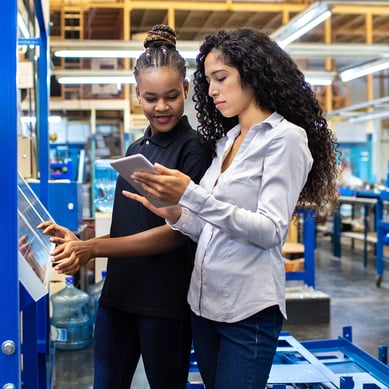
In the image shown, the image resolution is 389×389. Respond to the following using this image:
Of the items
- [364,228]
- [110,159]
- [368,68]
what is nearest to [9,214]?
[110,159]

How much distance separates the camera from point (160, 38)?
156cm

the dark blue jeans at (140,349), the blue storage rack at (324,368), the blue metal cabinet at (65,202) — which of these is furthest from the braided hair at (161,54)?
the blue metal cabinet at (65,202)

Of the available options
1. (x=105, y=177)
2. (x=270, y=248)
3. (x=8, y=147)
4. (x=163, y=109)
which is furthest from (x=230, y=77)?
(x=105, y=177)

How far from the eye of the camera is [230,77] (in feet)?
4.45

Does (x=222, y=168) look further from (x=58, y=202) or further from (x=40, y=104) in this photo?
(x=58, y=202)

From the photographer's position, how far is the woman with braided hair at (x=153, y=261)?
1473 mm

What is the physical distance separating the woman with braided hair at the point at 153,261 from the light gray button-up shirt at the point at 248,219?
100mm

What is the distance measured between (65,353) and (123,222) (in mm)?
2738

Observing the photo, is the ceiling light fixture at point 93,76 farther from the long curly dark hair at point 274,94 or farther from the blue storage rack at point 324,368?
the long curly dark hair at point 274,94

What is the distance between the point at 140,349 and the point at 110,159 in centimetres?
443

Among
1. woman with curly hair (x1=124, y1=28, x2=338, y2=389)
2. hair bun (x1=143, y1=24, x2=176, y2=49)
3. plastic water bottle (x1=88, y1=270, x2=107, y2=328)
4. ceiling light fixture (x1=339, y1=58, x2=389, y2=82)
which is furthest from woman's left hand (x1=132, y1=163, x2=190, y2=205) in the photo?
ceiling light fixture (x1=339, y1=58, x2=389, y2=82)

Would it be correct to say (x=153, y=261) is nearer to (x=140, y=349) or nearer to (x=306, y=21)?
(x=140, y=349)

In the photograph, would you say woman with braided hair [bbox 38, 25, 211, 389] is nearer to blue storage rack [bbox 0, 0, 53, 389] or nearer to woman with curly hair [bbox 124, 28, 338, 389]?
woman with curly hair [bbox 124, 28, 338, 389]

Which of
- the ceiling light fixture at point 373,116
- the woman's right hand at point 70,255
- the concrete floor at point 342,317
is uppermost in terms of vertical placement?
the ceiling light fixture at point 373,116
